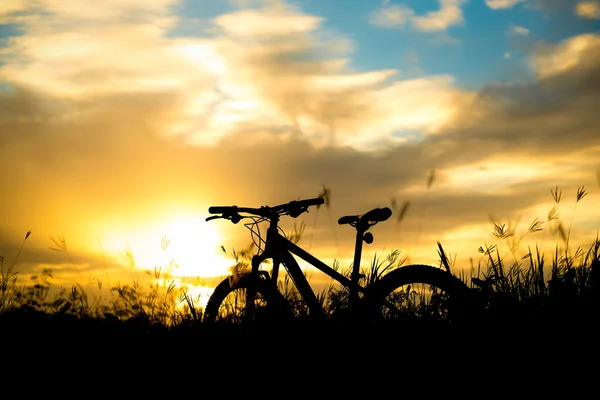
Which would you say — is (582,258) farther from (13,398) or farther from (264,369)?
(13,398)

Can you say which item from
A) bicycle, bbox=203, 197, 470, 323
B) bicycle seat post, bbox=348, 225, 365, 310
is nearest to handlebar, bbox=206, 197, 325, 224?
bicycle, bbox=203, 197, 470, 323

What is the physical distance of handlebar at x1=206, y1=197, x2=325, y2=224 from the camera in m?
5.42

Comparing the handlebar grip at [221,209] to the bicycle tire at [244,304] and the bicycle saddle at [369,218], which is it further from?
the bicycle saddle at [369,218]

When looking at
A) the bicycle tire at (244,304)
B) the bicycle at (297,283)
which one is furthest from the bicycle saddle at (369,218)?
the bicycle tire at (244,304)

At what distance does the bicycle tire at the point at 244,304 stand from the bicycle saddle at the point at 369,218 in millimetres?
947

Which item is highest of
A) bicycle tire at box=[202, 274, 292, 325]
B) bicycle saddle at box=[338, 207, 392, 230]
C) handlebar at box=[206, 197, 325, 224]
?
handlebar at box=[206, 197, 325, 224]

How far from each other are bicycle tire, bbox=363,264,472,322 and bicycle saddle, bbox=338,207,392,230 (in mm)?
434

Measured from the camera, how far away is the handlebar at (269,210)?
5422mm

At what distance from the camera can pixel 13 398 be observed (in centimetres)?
395

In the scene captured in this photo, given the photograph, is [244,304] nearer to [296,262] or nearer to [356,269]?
[296,262]

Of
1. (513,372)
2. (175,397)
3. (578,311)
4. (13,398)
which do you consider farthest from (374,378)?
(13,398)

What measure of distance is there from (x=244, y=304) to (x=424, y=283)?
189 centimetres

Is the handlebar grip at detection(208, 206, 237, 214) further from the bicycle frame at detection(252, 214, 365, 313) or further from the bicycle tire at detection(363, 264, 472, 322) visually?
the bicycle tire at detection(363, 264, 472, 322)

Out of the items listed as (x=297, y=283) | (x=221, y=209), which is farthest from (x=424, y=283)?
(x=221, y=209)
